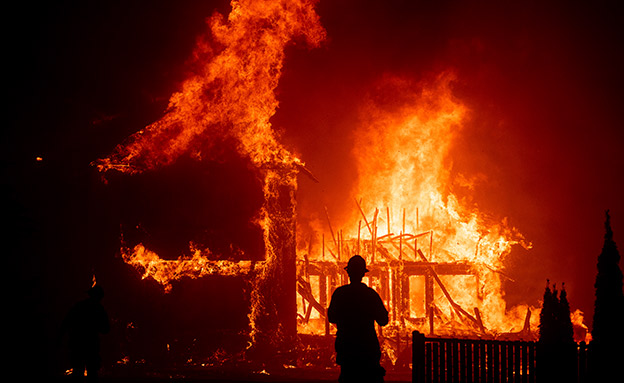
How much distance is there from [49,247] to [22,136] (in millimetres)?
3696

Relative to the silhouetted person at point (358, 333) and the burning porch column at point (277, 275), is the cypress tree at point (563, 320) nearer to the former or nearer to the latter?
the silhouetted person at point (358, 333)

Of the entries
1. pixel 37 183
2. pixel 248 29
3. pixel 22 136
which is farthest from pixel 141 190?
pixel 248 29

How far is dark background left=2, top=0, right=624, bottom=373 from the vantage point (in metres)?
16.4

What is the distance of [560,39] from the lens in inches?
896

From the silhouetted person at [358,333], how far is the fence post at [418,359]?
248 centimetres

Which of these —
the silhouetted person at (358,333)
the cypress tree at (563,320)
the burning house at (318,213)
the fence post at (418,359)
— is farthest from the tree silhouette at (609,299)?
the burning house at (318,213)

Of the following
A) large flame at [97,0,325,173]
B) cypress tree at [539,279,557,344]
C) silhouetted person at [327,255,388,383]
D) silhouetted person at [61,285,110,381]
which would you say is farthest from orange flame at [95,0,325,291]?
silhouetted person at [327,255,388,383]

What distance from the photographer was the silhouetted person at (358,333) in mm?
7000

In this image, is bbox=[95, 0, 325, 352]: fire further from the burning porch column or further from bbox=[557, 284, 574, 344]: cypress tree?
bbox=[557, 284, 574, 344]: cypress tree

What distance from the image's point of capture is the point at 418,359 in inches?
372

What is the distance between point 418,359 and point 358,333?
2880 mm

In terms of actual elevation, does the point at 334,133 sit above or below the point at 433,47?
below

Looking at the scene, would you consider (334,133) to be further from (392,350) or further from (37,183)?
(37,183)

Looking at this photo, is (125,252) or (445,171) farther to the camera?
(445,171)
